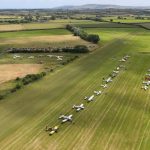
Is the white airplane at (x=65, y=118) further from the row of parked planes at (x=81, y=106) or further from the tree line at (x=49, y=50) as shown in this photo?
the tree line at (x=49, y=50)

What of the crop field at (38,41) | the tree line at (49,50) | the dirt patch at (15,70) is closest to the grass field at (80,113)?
the dirt patch at (15,70)

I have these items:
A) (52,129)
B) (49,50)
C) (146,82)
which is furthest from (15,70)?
(52,129)

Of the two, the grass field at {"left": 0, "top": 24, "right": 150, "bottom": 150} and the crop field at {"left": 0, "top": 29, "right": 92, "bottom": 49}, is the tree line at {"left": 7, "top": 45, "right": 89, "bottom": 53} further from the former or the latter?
the grass field at {"left": 0, "top": 24, "right": 150, "bottom": 150}

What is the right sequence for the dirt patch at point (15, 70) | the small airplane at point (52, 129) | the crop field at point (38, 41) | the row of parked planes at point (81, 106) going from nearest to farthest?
the small airplane at point (52, 129) → the row of parked planes at point (81, 106) → the dirt patch at point (15, 70) → the crop field at point (38, 41)

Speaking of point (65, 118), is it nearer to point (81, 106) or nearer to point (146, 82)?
point (81, 106)

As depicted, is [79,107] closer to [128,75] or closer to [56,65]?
[128,75]

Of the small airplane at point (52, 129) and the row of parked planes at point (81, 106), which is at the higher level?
the small airplane at point (52, 129)
